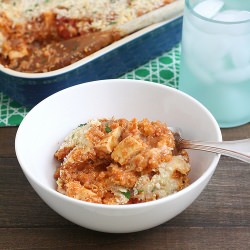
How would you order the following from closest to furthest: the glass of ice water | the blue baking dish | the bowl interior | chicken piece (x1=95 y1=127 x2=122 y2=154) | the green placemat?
1. chicken piece (x1=95 y1=127 x2=122 y2=154)
2. the bowl interior
3. the glass of ice water
4. the blue baking dish
5. the green placemat

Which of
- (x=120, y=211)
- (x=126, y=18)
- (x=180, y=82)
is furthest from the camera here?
(x=126, y=18)

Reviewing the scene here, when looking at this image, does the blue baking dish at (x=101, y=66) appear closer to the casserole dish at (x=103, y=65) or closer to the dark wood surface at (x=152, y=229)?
the casserole dish at (x=103, y=65)

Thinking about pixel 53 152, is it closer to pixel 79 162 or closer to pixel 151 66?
pixel 79 162

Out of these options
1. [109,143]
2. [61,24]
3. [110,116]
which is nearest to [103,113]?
[110,116]

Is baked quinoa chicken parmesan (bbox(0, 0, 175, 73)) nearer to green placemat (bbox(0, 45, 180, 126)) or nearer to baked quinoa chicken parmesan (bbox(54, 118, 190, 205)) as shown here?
green placemat (bbox(0, 45, 180, 126))

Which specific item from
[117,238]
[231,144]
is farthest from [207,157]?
[117,238]

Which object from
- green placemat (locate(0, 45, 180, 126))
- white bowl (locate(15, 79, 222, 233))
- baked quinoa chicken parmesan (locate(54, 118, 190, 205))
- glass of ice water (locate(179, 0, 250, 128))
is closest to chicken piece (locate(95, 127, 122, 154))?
baked quinoa chicken parmesan (locate(54, 118, 190, 205))

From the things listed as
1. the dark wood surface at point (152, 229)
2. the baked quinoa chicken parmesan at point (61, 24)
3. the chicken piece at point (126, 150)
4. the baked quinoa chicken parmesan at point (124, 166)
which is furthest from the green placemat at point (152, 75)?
the chicken piece at point (126, 150)
